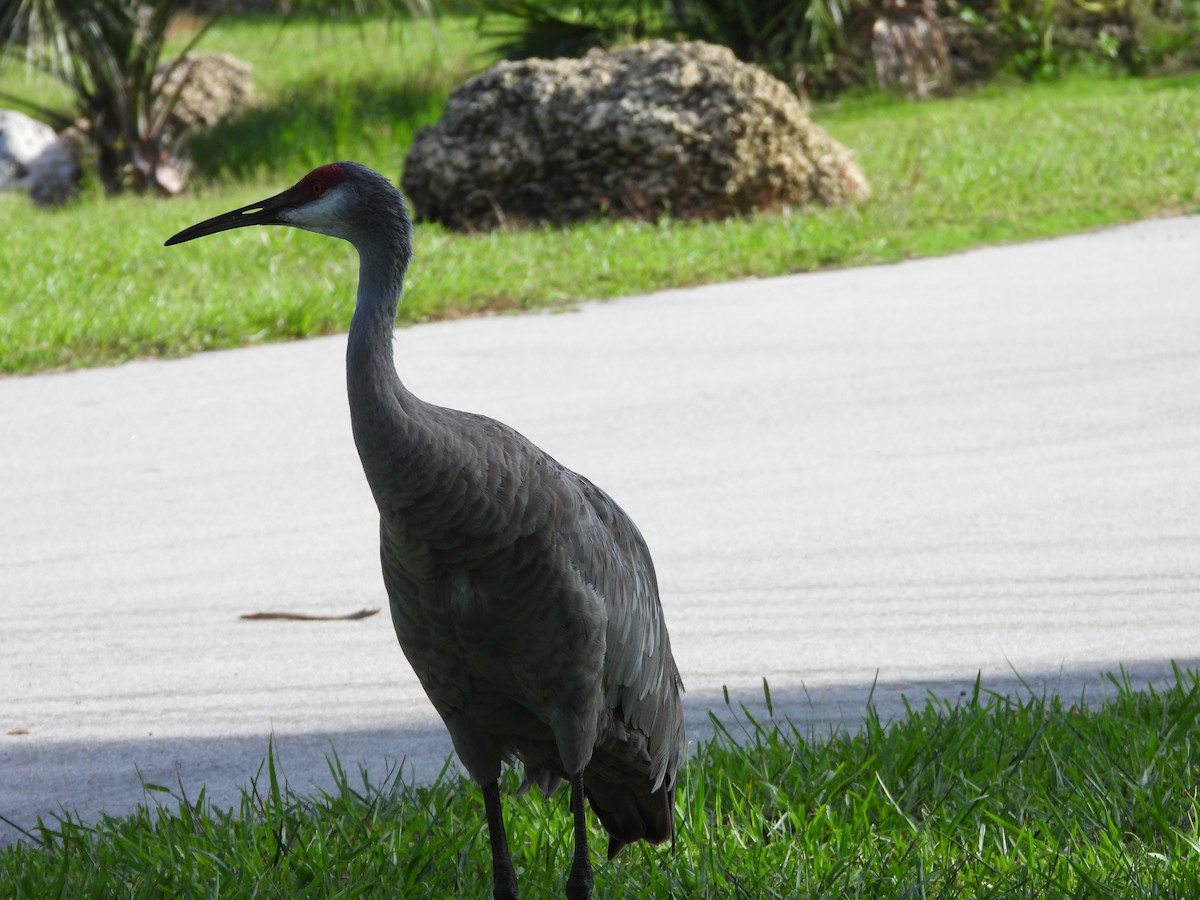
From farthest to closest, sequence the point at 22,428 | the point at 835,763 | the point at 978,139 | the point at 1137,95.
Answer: the point at 1137,95 → the point at 978,139 → the point at 22,428 → the point at 835,763

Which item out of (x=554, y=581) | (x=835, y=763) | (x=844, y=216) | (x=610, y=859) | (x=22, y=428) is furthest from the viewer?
(x=844, y=216)

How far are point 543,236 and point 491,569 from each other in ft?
28.9

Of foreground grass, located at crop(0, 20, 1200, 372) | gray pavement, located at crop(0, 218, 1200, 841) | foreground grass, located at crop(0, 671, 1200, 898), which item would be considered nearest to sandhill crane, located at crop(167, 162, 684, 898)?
foreground grass, located at crop(0, 671, 1200, 898)

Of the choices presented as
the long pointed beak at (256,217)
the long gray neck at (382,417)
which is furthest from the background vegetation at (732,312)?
the long pointed beak at (256,217)

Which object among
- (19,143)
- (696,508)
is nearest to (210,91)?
(19,143)

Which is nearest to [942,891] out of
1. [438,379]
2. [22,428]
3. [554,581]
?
[554,581]

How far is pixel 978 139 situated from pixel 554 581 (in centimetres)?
1272

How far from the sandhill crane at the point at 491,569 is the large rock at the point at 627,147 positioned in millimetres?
8885

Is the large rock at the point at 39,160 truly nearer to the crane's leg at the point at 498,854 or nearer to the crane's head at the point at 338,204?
the crane's head at the point at 338,204

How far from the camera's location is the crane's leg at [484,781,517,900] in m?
3.02

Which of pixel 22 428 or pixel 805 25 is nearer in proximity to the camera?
pixel 22 428

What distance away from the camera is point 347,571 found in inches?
215

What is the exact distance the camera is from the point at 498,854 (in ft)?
9.96

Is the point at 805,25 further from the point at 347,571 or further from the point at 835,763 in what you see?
the point at 835,763
